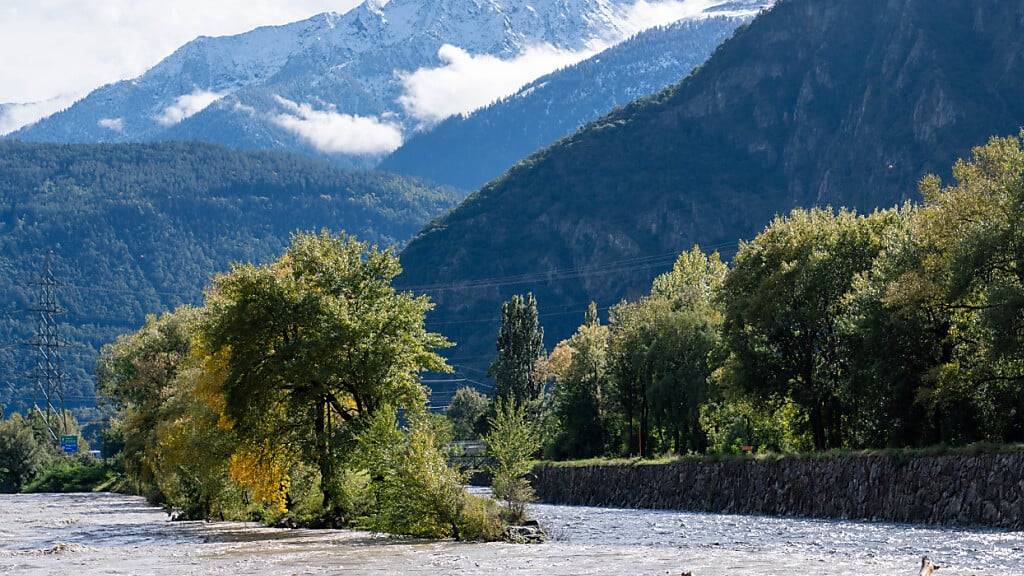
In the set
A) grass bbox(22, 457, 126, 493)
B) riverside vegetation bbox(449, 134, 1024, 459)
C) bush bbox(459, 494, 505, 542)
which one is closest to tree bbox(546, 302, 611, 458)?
riverside vegetation bbox(449, 134, 1024, 459)

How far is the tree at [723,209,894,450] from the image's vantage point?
216ft

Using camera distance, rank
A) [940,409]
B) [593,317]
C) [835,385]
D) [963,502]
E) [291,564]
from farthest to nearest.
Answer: [593,317]
[835,385]
[940,409]
[963,502]
[291,564]

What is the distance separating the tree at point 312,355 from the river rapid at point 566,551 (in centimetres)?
406

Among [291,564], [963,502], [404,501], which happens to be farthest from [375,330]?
[963,502]

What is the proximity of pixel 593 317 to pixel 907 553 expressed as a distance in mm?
102369

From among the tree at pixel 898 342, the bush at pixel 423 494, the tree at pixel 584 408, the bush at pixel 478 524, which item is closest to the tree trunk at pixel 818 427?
the tree at pixel 898 342

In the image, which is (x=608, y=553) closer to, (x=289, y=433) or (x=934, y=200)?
(x=289, y=433)

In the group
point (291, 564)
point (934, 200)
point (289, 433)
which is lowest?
point (291, 564)

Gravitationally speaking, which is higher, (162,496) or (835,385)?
(835,385)

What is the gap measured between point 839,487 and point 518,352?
71307 mm

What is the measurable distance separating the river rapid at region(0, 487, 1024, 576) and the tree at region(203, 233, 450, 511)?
4.06 meters

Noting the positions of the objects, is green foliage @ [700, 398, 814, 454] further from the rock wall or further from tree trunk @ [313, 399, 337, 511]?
tree trunk @ [313, 399, 337, 511]

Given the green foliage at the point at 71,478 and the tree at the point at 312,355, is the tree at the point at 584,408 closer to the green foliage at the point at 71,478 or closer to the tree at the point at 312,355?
the tree at the point at 312,355

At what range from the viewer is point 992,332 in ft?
157
